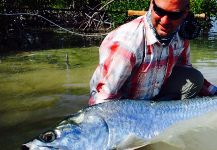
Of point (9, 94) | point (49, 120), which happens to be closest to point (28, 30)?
point (9, 94)

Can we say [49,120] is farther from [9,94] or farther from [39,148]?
[39,148]

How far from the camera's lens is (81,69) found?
30.1 feet

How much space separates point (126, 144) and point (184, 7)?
129 cm

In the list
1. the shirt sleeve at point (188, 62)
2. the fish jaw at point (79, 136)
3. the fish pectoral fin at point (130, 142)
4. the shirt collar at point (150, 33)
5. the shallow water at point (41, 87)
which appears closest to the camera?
the fish jaw at point (79, 136)

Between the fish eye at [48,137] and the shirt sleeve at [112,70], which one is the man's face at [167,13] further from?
the fish eye at [48,137]

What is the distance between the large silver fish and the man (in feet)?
1.18

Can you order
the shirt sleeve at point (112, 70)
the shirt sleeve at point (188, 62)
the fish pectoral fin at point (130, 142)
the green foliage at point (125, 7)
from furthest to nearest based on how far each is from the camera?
the green foliage at point (125, 7)
the shirt sleeve at point (188, 62)
the shirt sleeve at point (112, 70)
the fish pectoral fin at point (130, 142)

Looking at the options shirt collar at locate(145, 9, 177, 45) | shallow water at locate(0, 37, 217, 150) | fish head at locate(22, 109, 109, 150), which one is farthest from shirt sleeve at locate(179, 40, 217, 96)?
fish head at locate(22, 109, 109, 150)

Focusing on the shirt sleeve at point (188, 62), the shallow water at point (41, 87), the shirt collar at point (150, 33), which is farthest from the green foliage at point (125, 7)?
the shirt collar at point (150, 33)

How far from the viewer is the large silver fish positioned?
259cm

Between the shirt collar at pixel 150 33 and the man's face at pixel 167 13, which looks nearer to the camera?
the man's face at pixel 167 13

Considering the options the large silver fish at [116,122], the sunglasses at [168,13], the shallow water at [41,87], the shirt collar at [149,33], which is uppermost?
the sunglasses at [168,13]

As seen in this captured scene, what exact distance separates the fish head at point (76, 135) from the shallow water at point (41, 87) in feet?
5.70

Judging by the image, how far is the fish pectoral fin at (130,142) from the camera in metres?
2.93
